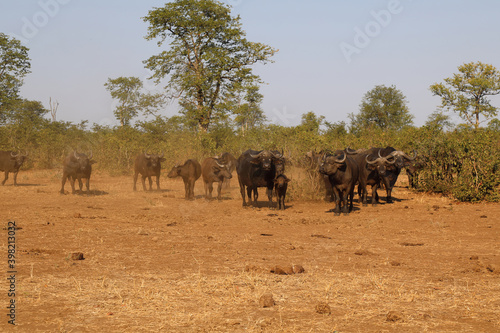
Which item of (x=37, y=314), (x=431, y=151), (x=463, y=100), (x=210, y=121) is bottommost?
(x=37, y=314)

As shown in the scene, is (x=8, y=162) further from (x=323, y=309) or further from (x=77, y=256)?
(x=323, y=309)

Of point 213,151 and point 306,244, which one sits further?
point 213,151

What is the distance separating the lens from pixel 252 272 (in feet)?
21.5

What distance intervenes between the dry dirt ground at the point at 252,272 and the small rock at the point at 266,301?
2 cm

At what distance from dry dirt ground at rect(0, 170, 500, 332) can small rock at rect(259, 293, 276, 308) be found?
0.08 ft

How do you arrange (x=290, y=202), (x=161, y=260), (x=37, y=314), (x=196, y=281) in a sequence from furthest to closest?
(x=290, y=202) → (x=161, y=260) → (x=196, y=281) → (x=37, y=314)

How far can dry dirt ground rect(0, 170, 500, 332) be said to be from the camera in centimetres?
473

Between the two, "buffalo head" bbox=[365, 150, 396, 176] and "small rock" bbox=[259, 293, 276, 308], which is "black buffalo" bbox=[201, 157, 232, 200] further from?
"small rock" bbox=[259, 293, 276, 308]

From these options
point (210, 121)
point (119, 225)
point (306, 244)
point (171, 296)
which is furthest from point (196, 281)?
point (210, 121)

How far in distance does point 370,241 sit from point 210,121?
27.0 metres

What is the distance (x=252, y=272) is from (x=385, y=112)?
4623 cm

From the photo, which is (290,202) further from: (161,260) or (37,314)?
(37,314)

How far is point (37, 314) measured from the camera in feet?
15.8

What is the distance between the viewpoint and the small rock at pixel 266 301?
5.13 m
